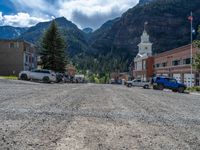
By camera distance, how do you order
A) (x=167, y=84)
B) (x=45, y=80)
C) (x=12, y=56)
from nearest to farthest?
(x=45, y=80) < (x=167, y=84) < (x=12, y=56)

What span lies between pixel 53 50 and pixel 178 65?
27.1 meters

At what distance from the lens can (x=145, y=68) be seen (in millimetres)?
100875

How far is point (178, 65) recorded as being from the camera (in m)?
71.4

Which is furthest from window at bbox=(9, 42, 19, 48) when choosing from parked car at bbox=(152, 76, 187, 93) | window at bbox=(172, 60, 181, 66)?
parked car at bbox=(152, 76, 187, 93)

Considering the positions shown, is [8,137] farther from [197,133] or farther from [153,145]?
[197,133]

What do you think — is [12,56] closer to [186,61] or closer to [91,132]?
[186,61]

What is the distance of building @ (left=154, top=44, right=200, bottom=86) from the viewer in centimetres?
6356

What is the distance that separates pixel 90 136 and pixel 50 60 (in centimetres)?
5611

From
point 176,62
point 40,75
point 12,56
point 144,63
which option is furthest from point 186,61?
point 12,56

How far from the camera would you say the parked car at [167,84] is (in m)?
47.9

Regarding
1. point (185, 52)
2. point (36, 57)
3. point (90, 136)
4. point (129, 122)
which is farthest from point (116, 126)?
point (36, 57)

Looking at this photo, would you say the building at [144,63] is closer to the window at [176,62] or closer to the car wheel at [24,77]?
the window at [176,62]

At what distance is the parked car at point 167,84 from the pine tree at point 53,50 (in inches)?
808

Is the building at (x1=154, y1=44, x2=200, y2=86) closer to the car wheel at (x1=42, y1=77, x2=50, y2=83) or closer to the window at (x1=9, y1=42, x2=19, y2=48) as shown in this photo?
the car wheel at (x1=42, y1=77, x2=50, y2=83)
